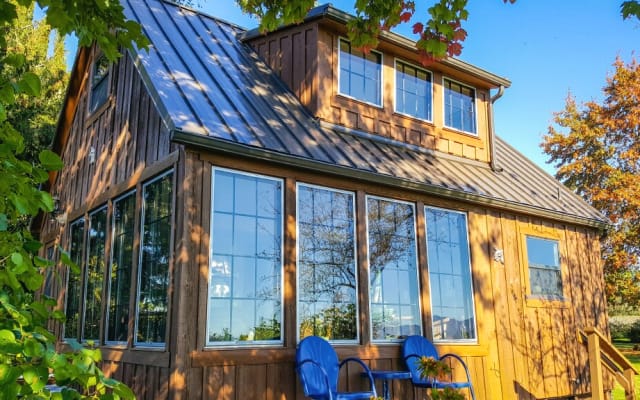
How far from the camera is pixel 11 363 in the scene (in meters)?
1.89

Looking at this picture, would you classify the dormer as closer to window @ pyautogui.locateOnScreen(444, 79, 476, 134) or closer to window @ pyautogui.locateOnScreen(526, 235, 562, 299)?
window @ pyautogui.locateOnScreen(444, 79, 476, 134)

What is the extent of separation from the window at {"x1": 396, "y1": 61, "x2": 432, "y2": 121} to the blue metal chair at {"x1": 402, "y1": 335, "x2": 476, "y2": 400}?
314 centimetres

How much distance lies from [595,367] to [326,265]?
10.5ft

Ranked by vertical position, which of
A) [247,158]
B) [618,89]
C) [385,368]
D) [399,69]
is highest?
[618,89]

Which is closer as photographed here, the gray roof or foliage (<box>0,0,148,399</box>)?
foliage (<box>0,0,148,399</box>)

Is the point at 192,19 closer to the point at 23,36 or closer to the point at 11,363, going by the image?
the point at 11,363

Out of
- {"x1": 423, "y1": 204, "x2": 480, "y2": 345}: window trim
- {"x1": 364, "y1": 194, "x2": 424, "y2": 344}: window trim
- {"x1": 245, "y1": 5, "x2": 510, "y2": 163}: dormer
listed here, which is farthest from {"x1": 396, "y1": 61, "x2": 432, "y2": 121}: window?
{"x1": 364, "y1": 194, "x2": 424, "y2": 344}: window trim

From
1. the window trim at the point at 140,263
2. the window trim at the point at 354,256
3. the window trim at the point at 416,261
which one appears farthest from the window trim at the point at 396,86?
the window trim at the point at 140,263

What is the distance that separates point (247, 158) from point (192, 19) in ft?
12.2

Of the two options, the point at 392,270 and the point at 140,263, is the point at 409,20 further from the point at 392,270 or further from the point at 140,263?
the point at 140,263

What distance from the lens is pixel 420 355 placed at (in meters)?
6.38

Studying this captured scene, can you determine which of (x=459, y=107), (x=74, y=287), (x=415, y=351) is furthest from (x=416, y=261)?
(x=74, y=287)

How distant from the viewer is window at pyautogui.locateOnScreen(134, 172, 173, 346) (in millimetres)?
5289

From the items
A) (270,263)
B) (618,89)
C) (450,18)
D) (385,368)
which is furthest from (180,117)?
Answer: (618,89)
